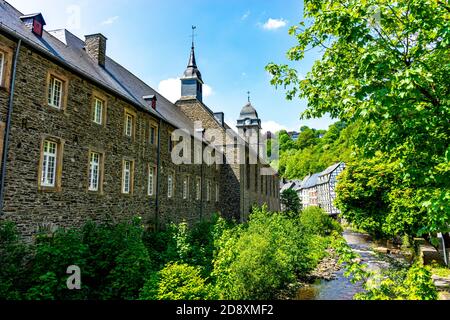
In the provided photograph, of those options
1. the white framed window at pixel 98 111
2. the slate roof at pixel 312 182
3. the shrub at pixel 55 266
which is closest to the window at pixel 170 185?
the white framed window at pixel 98 111

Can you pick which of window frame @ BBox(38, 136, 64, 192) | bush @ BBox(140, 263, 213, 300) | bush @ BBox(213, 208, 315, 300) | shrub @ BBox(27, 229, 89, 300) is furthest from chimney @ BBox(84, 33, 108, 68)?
bush @ BBox(140, 263, 213, 300)

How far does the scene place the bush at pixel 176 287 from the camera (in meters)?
7.37

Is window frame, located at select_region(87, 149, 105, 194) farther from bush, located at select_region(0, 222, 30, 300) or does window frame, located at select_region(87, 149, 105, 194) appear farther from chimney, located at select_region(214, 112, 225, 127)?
chimney, located at select_region(214, 112, 225, 127)

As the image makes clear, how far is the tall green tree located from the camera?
4895mm

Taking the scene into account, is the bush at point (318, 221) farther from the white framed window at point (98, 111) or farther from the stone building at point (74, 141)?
the white framed window at point (98, 111)

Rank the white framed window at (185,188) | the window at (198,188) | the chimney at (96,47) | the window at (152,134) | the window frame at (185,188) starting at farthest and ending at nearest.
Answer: the window at (198,188) < the white framed window at (185,188) < the window frame at (185,188) < the window at (152,134) < the chimney at (96,47)

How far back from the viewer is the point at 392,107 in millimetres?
4875

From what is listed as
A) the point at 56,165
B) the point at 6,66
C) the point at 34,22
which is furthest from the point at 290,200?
the point at 6,66

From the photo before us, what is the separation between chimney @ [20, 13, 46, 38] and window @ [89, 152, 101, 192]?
15.5 feet

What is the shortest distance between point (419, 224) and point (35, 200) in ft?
50.3

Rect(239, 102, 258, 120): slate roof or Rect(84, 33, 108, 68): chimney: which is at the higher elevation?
Rect(239, 102, 258, 120): slate roof

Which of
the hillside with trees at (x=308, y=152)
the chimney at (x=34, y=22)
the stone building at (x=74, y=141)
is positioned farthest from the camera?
the hillside with trees at (x=308, y=152)

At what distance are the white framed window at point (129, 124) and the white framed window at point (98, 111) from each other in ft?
5.53
